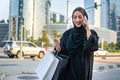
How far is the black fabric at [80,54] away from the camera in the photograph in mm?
3297

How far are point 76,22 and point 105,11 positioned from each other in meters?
64.9

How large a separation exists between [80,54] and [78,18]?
330 mm

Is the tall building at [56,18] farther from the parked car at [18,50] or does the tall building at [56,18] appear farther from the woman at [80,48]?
the woman at [80,48]

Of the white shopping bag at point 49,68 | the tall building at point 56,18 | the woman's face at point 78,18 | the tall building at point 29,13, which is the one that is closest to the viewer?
the white shopping bag at point 49,68

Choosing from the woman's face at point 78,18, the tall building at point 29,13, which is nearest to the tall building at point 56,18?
the tall building at point 29,13

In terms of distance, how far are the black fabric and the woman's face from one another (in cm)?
5

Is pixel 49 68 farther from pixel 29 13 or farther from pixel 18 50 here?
pixel 29 13

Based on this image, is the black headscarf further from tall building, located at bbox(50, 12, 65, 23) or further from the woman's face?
tall building, located at bbox(50, 12, 65, 23)

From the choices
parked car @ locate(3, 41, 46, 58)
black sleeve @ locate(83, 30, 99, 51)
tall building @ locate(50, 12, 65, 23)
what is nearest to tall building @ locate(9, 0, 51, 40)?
tall building @ locate(50, 12, 65, 23)

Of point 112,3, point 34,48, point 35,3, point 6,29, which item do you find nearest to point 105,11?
point 112,3

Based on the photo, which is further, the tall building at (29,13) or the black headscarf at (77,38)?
the tall building at (29,13)

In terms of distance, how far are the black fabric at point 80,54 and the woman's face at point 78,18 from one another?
0.15 ft

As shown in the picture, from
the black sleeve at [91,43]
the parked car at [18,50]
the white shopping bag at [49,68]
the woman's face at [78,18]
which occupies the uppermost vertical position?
the woman's face at [78,18]

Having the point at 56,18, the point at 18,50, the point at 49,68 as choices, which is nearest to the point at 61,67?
the point at 49,68
